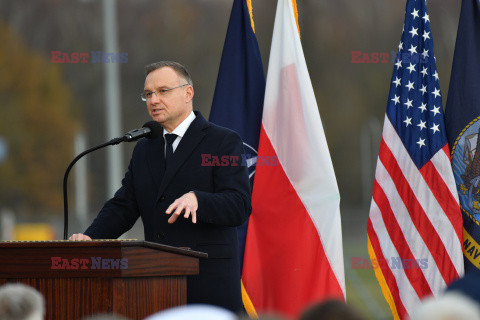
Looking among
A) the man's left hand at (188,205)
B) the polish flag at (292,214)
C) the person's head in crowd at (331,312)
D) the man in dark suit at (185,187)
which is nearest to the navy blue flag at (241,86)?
the polish flag at (292,214)

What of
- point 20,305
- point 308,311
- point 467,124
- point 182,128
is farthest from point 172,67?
point 308,311

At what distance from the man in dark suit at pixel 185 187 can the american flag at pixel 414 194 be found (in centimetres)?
161

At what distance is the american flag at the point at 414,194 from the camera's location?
508cm

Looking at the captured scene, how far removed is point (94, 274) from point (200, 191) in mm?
734

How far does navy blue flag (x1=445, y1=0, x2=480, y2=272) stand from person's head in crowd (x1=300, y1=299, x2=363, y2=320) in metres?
3.74

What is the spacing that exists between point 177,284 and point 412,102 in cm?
260

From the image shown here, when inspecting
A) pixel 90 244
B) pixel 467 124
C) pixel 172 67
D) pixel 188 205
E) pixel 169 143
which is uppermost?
pixel 172 67

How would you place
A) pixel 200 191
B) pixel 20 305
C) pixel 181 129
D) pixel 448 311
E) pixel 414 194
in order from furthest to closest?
pixel 414 194, pixel 181 129, pixel 200 191, pixel 20 305, pixel 448 311

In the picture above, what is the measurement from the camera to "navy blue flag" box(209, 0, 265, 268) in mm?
5480

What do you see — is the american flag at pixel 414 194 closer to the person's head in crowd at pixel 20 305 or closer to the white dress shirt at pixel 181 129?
the white dress shirt at pixel 181 129

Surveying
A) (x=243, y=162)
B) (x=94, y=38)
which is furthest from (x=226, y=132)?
(x=94, y=38)

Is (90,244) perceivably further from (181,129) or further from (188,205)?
(181,129)

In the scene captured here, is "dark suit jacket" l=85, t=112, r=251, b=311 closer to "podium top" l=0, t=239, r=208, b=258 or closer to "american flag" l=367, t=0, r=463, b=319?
"podium top" l=0, t=239, r=208, b=258

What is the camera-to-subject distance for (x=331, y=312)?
1.45 metres
